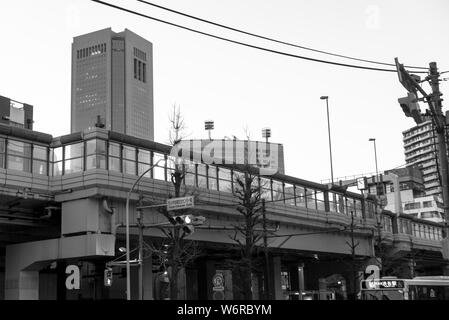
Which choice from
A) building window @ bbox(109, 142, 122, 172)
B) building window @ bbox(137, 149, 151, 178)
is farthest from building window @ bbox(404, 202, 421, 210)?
building window @ bbox(109, 142, 122, 172)

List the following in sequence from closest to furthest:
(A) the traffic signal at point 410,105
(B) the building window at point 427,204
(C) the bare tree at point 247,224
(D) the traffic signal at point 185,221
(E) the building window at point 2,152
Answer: (A) the traffic signal at point 410,105, (D) the traffic signal at point 185,221, (E) the building window at point 2,152, (C) the bare tree at point 247,224, (B) the building window at point 427,204

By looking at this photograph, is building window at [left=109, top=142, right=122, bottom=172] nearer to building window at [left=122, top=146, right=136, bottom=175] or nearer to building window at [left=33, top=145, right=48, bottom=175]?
building window at [left=122, top=146, right=136, bottom=175]

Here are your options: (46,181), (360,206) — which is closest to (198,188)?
(46,181)

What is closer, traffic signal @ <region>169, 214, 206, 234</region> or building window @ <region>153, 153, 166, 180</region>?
traffic signal @ <region>169, 214, 206, 234</region>

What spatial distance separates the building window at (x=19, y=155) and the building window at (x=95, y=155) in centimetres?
351

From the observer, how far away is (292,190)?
53.2m

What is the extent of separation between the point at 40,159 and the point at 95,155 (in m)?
3.44

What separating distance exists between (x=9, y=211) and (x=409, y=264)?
206ft

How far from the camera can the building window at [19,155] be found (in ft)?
114

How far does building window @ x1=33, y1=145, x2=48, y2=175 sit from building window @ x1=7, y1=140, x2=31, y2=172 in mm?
413

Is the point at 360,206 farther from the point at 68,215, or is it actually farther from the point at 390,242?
the point at 68,215

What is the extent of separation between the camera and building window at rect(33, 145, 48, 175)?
3628 centimetres

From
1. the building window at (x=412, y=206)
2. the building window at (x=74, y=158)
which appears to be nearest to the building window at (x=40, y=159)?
the building window at (x=74, y=158)

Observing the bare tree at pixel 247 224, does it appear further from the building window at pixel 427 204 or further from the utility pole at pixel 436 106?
the building window at pixel 427 204
